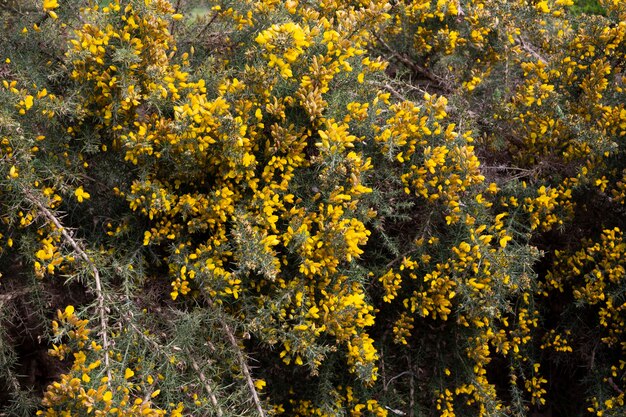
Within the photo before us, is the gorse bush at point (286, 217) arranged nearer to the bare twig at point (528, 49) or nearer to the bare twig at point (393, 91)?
the bare twig at point (393, 91)

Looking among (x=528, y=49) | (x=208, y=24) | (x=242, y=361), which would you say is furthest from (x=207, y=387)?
→ (x=528, y=49)

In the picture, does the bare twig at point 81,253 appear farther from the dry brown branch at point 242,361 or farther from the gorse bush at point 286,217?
the dry brown branch at point 242,361

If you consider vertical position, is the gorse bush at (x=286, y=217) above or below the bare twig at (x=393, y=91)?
below

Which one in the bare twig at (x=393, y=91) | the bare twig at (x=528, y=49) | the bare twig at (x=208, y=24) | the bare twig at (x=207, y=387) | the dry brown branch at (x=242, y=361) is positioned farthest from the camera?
the bare twig at (x=528, y=49)

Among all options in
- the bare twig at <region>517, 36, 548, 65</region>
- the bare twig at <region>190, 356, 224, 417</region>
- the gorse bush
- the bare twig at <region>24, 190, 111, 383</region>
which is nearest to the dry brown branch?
the gorse bush

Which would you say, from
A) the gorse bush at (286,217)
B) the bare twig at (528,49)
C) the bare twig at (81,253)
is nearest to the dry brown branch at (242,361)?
the gorse bush at (286,217)

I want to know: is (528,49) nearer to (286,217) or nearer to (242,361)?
(286,217)

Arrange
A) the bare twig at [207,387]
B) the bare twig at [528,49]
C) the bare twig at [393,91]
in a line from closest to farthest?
the bare twig at [207,387], the bare twig at [393,91], the bare twig at [528,49]

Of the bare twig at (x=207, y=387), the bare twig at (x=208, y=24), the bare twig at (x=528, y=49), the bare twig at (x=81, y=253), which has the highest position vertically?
the bare twig at (x=528, y=49)

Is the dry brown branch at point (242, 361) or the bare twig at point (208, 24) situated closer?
the dry brown branch at point (242, 361)

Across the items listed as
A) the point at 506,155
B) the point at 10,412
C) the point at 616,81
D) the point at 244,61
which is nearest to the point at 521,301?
the point at 506,155

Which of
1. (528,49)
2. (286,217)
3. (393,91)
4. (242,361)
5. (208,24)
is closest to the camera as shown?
(242,361)

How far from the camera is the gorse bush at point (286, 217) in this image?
2.77m

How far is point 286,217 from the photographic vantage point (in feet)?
9.82
